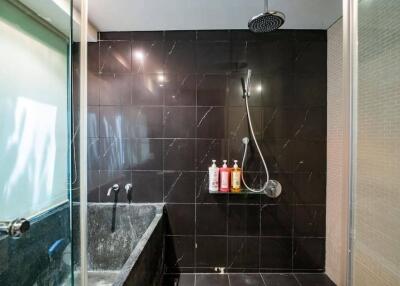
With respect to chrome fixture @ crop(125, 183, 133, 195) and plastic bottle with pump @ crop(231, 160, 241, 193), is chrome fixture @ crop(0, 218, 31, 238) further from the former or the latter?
plastic bottle with pump @ crop(231, 160, 241, 193)

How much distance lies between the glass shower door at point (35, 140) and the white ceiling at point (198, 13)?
20.8 inches

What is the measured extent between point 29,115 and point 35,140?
0.50 feet

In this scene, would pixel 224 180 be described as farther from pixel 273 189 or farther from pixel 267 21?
pixel 267 21

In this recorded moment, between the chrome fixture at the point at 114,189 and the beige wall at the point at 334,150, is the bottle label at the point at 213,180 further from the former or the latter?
the beige wall at the point at 334,150

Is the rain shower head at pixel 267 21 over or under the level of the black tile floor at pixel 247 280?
over

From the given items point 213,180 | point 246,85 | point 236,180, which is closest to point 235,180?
point 236,180

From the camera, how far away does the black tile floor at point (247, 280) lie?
195cm

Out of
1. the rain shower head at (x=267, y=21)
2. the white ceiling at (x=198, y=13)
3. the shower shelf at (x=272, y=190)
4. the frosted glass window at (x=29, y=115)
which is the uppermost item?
the white ceiling at (x=198, y=13)

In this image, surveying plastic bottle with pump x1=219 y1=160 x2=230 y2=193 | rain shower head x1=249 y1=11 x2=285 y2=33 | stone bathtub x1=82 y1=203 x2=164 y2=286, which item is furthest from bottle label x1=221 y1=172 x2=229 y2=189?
rain shower head x1=249 y1=11 x2=285 y2=33

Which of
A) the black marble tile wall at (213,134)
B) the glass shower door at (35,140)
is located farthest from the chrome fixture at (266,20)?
the glass shower door at (35,140)

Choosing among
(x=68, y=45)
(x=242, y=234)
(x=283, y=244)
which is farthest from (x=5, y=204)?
(x=283, y=244)

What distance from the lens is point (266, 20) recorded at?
1510 millimetres

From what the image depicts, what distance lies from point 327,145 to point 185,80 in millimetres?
1455

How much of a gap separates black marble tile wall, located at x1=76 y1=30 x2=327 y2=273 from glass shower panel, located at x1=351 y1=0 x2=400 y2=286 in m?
0.82
